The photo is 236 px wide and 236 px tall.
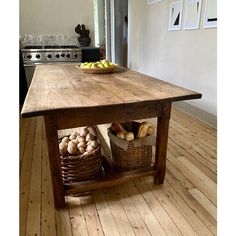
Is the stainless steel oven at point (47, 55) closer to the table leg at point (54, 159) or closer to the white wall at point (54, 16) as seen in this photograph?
the white wall at point (54, 16)

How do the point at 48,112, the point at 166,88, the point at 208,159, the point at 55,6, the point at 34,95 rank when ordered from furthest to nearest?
the point at 55,6, the point at 208,159, the point at 166,88, the point at 34,95, the point at 48,112

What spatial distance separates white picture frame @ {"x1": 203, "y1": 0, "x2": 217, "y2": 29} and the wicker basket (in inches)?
83.5

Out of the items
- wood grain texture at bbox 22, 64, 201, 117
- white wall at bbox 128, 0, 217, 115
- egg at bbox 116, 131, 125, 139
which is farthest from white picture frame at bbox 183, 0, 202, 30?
egg at bbox 116, 131, 125, 139

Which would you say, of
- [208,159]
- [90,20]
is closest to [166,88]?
[208,159]

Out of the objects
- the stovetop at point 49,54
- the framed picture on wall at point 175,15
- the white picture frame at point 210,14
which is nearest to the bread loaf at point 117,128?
the white picture frame at point 210,14

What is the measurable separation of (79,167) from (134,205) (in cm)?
45

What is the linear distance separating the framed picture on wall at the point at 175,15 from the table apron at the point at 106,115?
92.8 inches

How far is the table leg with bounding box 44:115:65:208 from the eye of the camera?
48.1 inches

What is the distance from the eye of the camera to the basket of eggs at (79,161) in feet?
4.79

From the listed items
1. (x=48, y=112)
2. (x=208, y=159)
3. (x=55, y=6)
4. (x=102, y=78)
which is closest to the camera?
(x=48, y=112)

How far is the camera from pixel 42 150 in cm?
222

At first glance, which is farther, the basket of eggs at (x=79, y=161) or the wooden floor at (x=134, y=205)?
the basket of eggs at (x=79, y=161)
